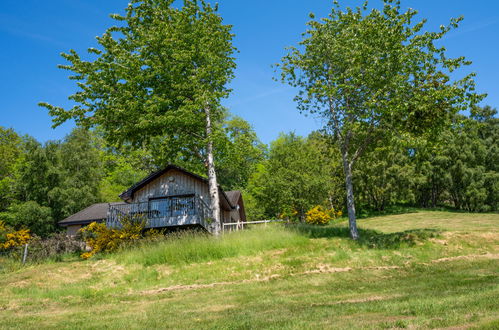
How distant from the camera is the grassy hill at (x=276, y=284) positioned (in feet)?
23.6

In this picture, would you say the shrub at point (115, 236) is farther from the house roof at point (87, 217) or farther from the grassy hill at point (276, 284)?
the house roof at point (87, 217)

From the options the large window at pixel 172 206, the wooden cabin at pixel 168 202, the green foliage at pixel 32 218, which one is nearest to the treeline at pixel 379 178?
the wooden cabin at pixel 168 202

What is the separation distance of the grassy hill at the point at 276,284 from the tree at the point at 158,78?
533 cm

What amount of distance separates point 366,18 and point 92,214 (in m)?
29.7

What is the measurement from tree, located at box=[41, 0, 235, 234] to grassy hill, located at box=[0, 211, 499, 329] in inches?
210

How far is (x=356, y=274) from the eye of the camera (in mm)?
13797

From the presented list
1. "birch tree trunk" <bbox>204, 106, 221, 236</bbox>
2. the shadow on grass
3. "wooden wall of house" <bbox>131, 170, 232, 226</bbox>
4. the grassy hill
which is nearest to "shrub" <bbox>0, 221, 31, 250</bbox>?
"wooden wall of house" <bbox>131, 170, 232, 226</bbox>

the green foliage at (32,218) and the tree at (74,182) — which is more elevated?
the tree at (74,182)

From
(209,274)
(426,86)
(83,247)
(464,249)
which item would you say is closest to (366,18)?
(426,86)

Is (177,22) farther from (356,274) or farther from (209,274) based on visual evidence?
(356,274)

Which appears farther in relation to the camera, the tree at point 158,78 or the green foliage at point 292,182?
the green foliage at point 292,182

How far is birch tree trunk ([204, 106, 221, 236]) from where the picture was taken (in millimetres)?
21438

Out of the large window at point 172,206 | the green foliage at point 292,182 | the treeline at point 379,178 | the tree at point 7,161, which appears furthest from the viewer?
the tree at point 7,161

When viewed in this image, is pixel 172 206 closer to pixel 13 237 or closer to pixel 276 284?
pixel 276 284
